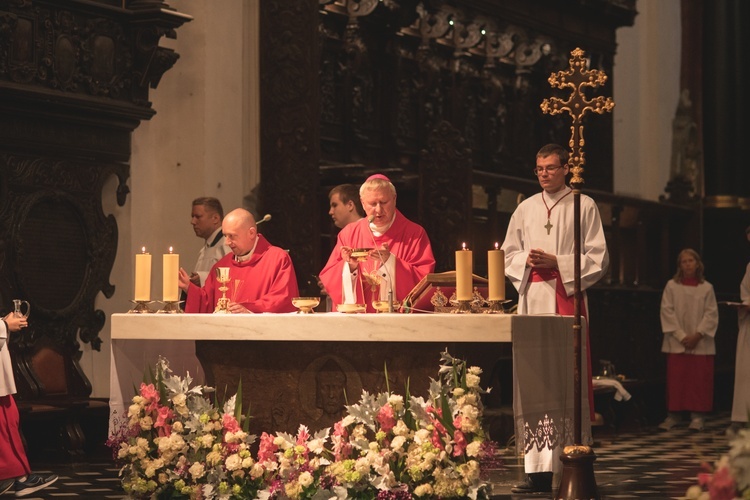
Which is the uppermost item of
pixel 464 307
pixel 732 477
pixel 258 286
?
pixel 258 286

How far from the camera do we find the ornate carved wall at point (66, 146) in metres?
10.2

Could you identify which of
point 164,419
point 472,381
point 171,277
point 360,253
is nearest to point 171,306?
point 171,277

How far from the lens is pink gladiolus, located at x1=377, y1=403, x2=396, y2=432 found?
638 cm

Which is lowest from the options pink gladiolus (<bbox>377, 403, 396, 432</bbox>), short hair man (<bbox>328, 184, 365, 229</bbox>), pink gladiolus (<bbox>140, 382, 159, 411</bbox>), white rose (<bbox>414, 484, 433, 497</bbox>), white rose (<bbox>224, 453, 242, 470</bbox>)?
white rose (<bbox>414, 484, 433, 497</bbox>)

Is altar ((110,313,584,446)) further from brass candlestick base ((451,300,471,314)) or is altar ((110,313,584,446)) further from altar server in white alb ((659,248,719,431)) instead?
altar server in white alb ((659,248,719,431))

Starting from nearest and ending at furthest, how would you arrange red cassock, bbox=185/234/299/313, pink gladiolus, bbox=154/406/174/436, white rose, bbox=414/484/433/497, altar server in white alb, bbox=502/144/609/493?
white rose, bbox=414/484/433/497 → pink gladiolus, bbox=154/406/174/436 → red cassock, bbox=185/234/299/313 → altar server in white alb, bbox=502/144/609/493

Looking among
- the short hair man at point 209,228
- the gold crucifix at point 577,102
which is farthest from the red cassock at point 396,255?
the short hair man at point 209,228

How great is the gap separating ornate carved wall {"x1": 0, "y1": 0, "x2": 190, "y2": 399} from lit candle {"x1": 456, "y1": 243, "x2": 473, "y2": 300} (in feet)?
15.1

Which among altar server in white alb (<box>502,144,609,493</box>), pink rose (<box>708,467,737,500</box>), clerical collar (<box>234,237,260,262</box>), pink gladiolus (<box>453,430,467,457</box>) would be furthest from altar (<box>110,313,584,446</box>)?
pink rose (<box>708,467,737,500</box>)

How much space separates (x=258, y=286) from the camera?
773cm

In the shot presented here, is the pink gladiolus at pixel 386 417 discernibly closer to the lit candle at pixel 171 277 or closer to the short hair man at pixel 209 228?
the lit candle at pixel 171 277

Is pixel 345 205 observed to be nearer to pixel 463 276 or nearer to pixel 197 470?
pixel 463 276

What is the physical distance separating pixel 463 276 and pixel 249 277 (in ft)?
5.32

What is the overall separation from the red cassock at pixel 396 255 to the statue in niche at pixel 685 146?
42.7 feet
